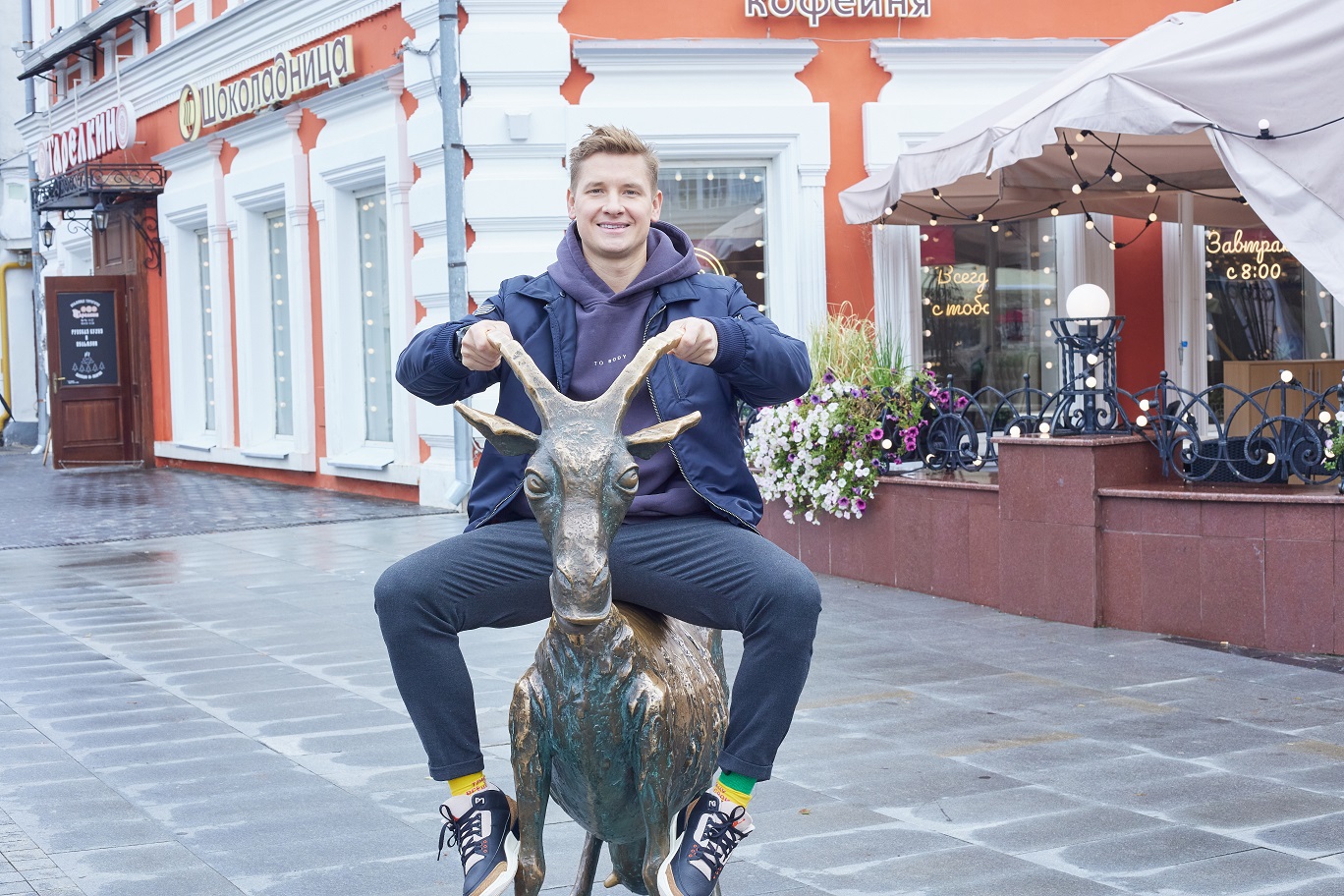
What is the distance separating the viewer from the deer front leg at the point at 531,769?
3102 mm

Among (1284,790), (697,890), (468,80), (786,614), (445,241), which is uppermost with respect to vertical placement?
(468,80)

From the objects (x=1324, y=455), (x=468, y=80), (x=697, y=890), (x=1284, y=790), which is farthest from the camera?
(x=468, y=80)

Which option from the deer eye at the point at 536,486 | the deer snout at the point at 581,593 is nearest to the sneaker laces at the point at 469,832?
the deer snout at the point at 581,593

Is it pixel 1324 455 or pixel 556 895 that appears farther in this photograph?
pixel 1324 455

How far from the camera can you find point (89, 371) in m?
21.1

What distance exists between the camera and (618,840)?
3252 mm

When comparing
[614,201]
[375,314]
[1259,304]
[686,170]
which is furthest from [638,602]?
[375,314]

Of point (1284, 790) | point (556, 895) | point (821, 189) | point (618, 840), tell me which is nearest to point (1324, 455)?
point (1284, 790)

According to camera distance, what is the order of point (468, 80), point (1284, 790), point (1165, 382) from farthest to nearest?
point (468, 80)
point (1165, 382)
point (1284, 790)

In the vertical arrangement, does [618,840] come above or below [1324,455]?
below

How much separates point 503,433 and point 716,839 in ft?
3.07

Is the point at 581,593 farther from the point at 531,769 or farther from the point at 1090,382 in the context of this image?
the point at 1090,382

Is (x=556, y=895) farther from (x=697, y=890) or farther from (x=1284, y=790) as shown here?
(x=1284, y=790)

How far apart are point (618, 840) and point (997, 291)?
1138 cm
